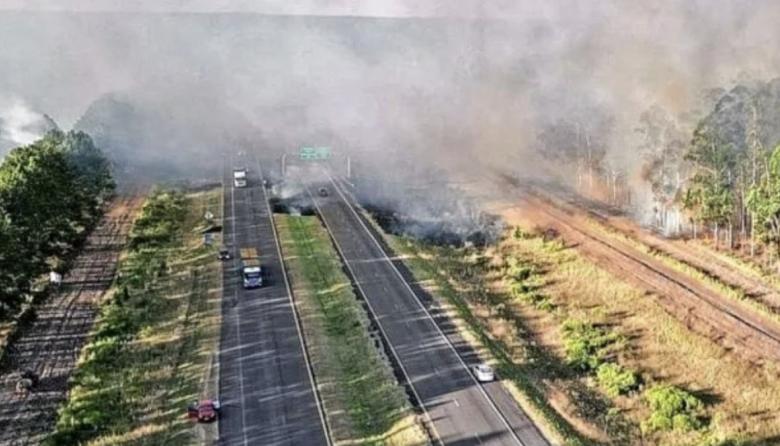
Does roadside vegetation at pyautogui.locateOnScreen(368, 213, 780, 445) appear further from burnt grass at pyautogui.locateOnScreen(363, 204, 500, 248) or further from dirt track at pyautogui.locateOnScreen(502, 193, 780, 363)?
burnt grass at pyautogui.locateOnScreen(363, 204, 500, 248)

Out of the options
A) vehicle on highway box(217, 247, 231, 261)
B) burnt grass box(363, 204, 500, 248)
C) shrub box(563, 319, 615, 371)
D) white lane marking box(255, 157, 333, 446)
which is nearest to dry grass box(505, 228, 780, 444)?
shrub box(563, 319, 615, 371)

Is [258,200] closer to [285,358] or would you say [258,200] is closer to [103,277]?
[103,277]

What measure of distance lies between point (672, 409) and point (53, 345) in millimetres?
31098

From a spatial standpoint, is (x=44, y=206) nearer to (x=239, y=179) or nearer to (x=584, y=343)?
(x=584, y=343)

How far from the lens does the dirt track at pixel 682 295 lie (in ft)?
160

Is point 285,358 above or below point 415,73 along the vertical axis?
below

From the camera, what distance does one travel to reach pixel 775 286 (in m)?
57.4

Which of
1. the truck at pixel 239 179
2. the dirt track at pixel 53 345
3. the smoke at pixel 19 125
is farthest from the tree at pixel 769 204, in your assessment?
the smoke at pixel 19 125

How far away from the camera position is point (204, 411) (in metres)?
39.1

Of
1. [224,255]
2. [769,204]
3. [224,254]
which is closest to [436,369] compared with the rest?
[769,204]

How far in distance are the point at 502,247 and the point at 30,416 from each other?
3985 cm

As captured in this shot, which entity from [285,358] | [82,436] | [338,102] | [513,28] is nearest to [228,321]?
[285,358]

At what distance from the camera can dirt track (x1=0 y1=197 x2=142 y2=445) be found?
4028 centimetres

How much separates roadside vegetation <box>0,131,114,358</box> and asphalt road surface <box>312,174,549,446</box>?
19459 mm
